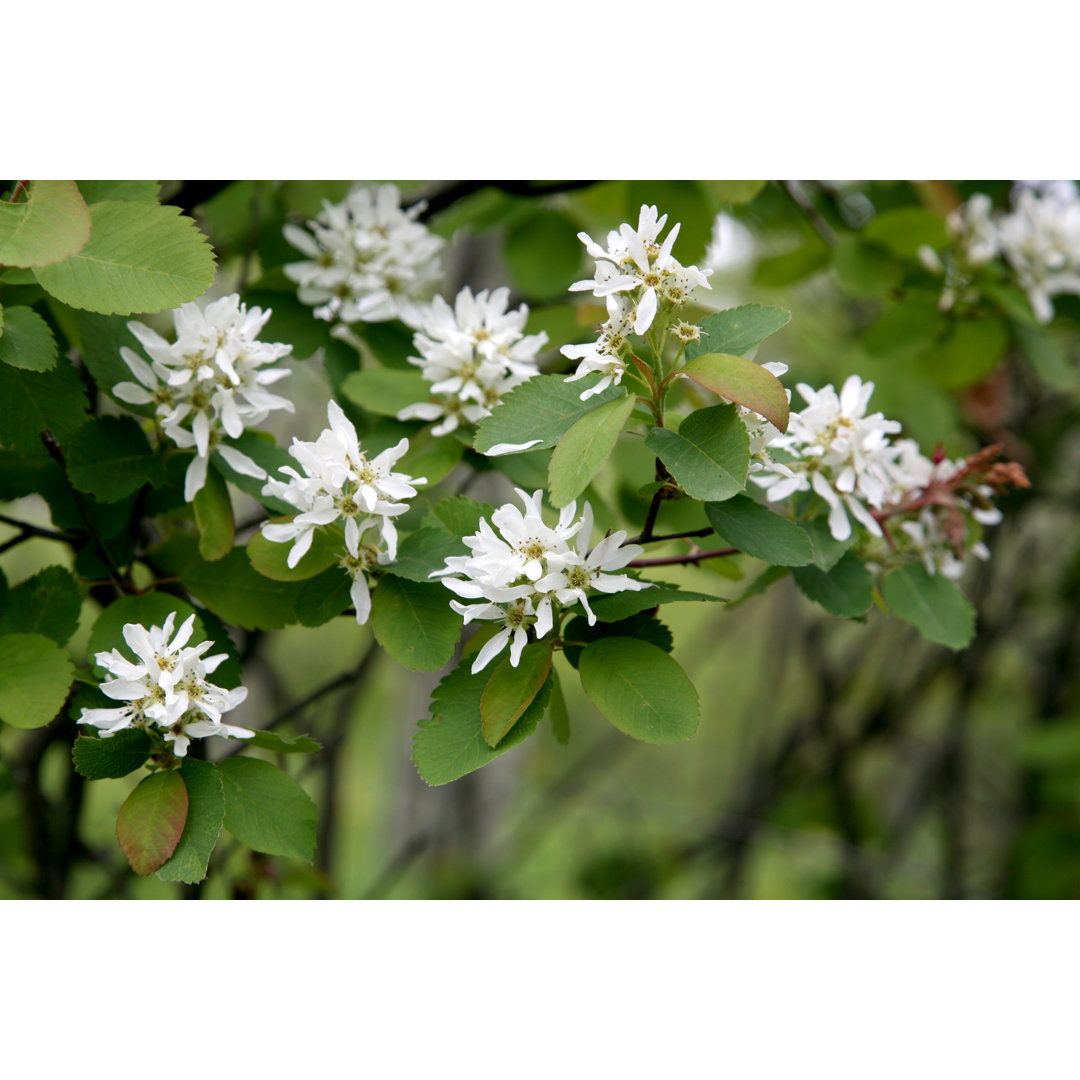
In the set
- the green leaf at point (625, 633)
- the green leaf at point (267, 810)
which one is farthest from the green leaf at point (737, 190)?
the green leaf at point (267, 810)

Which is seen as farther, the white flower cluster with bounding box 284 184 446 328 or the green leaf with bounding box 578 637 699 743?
the white flower cluster with bounding box 284 184 446 328

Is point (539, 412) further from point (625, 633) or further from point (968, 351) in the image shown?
point (968, 351)

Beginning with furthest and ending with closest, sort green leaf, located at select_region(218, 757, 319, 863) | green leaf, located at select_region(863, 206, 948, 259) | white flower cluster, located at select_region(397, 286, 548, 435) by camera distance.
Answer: green leaf, located at select_region(863, 206, 948, 259) < white flower cluster, located at select_region(397, 286, 548, 435) < green leaf, located at select_region(218, 757, 319, 863)

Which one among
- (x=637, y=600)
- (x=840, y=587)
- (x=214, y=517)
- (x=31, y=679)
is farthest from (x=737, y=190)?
(x=31, y=679)

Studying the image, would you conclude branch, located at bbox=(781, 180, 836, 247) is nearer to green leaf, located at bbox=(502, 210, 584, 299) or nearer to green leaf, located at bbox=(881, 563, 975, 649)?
green leaf, located at bbox=(502, 210, 584, 299)

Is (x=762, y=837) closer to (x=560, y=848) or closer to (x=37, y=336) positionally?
(x=560, y=848)

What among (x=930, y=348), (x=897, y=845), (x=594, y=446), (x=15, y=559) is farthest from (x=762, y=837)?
(x=594, y=446)

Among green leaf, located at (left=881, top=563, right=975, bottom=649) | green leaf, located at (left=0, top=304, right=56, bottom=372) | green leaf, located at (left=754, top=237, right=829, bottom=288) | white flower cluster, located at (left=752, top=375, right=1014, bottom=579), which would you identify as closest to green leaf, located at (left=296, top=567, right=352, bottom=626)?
green leaf, located at (left=0, top=304, right=56, bottom=372)
